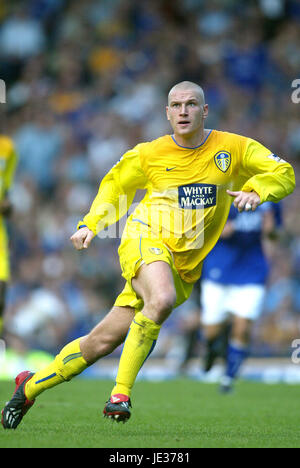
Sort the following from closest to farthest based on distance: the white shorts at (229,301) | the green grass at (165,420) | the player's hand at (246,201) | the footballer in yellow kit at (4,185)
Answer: the green grass at (165,420) < the player's hand at (246,201) < the footballer in yellow kit at (4,185) < the white shorts at (229,301)

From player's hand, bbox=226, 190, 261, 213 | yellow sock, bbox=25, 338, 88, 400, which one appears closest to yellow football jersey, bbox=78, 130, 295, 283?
player's hand, bbox=226, 190, 261, 213

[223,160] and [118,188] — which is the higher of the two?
[223,160]

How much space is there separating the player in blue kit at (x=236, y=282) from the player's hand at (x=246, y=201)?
4485 mm

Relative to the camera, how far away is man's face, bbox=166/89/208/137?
5.65m

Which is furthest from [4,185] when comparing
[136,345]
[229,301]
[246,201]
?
[246,201]

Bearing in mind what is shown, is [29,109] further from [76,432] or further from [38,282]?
[76,432]

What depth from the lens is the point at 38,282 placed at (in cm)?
1388

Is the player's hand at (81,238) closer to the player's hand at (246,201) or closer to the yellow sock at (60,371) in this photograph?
the yellow sock at (60,371)

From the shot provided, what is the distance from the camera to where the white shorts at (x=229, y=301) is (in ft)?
32.0

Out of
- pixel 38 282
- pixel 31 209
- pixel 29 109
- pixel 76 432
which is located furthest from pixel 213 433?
pixel 29 109

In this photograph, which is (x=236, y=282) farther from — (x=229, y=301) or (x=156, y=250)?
(x=156, y=250)

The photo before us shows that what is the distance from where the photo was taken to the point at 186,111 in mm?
5645

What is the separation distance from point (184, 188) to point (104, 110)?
35.4ft

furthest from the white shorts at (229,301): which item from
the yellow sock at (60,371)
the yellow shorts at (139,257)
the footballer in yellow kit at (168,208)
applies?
the yellow sock at (60,371)
